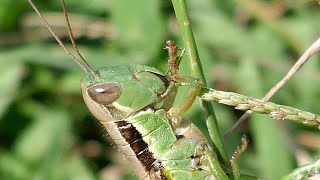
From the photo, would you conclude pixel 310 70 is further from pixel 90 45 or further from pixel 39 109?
pixel 39 109

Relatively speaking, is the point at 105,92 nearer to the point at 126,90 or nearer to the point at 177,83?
the point at 126,90

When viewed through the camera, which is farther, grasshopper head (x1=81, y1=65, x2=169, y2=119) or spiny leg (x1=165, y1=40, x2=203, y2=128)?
grasshopper head (x1=81, y1=65, x2=169, y2=119)

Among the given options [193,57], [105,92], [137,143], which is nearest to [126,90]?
[105,92]

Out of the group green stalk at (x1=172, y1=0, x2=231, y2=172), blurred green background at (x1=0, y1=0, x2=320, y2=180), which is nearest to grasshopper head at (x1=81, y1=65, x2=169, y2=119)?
green stalk at (x1=172, y1=0, x2=231, y2=172)

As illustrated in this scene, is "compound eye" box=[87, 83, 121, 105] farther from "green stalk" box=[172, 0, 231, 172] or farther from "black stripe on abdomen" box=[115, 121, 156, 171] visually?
"green stalk" box=[172, 0, 231, 172]

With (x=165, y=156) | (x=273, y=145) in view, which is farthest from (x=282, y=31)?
(x=165, y=156)

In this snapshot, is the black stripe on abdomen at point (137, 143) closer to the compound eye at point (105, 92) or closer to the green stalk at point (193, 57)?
the compound eye at point (105, 92)

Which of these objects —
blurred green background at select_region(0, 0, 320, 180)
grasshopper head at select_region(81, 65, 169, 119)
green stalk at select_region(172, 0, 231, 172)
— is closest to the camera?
green stalk at select_region(172, 0, 231, 172)
